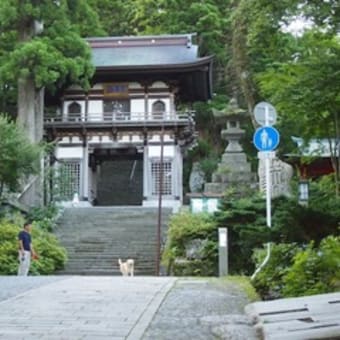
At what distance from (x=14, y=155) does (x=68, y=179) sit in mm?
10433

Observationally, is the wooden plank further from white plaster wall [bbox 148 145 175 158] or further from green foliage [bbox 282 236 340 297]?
white plaster wall [bbox 148 145 175 158]

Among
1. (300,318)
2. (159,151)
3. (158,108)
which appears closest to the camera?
(300,318)

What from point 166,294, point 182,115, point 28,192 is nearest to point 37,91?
point 28,192

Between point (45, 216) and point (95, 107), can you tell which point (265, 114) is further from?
point (95, 107)

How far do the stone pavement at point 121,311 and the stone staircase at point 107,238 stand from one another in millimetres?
10124

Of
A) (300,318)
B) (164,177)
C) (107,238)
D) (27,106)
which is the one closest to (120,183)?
(164,177)

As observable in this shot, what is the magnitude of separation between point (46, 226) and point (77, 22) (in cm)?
1043

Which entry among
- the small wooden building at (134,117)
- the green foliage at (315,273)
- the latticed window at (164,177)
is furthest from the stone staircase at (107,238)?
the green foliage at (315,273)

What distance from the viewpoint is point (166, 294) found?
8.30m

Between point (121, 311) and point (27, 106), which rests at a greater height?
point (27, 106)

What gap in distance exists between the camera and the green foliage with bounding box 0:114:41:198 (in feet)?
65.1

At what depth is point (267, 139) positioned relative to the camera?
1054 cm

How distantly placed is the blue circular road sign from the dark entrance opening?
1042 inches

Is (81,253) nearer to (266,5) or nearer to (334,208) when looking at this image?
(266,5)
